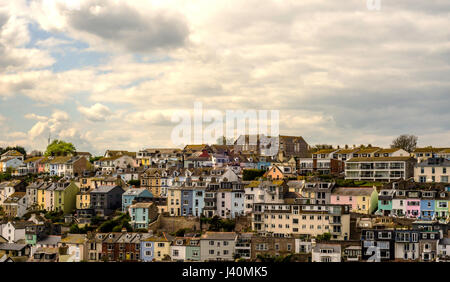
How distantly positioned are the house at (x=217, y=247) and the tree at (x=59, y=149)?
43817 millimetres

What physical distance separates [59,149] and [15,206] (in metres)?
23.2

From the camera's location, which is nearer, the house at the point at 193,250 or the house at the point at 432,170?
the house at the point at 193,250

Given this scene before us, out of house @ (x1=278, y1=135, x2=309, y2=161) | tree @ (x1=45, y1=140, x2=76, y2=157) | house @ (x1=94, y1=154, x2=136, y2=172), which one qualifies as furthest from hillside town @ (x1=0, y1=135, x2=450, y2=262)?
tree @ (x1=45, y1=140, x2=76, y2=157)

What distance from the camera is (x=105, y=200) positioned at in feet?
184

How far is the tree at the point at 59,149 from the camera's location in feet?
271

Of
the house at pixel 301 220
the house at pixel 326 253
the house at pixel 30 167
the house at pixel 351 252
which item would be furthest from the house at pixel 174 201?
the house at pixel 30 167

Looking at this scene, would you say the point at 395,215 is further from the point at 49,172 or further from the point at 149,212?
the point at 49,172

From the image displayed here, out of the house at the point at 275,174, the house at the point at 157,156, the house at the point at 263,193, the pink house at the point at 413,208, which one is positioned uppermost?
the house at the point at 157,156

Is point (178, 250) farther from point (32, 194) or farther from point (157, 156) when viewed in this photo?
point (157, 156)

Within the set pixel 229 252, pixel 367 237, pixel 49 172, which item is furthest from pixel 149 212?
pixel 49 172

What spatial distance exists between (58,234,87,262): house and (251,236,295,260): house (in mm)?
13506

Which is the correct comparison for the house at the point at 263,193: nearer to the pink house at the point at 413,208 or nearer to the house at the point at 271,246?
the house at the point at 271,246

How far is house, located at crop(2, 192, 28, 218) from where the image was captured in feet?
202
